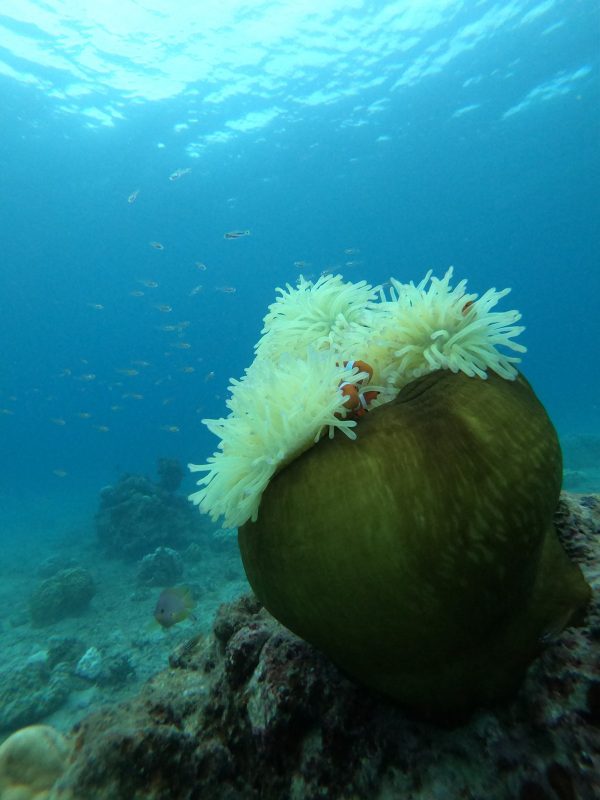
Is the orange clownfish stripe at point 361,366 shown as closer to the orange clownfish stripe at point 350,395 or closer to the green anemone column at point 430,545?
the orange clownfish stripe at point 350,395

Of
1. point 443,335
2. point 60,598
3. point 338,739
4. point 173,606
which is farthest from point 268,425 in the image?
point 60,598

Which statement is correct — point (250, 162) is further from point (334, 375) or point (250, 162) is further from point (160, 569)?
point (334, 375)

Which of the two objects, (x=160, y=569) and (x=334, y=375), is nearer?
(x=334, y=375)

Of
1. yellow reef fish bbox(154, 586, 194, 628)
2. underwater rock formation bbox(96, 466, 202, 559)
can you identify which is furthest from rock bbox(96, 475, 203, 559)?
yellow reef fish bbox(154, 586, 194, 628)

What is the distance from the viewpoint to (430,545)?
1.52m

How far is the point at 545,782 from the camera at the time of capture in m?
1.54

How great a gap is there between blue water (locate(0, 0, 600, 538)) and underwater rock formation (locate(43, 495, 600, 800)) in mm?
17035

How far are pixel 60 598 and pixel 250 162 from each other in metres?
41.7

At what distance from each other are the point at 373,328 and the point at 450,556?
3.59 ft

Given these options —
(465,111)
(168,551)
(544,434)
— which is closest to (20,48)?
(168,551)

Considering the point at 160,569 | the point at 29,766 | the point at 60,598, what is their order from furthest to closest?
the point at 160,569 < the point at 60,598 < the point at 29,766

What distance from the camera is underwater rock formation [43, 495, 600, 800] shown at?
1.60 meters

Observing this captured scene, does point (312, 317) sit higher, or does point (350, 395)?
point (312, 317)

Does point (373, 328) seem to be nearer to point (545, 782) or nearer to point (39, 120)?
point (545, 782)
